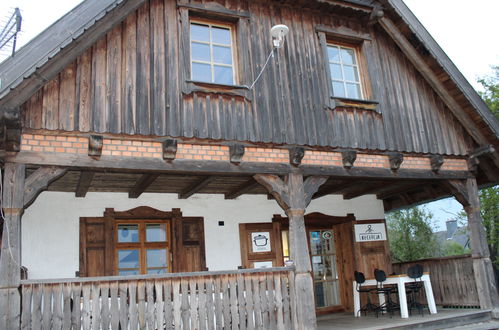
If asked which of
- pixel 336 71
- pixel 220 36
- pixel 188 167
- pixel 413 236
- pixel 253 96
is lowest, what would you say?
pixel 413 236

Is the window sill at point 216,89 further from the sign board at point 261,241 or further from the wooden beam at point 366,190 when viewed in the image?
the wooden beam at point 366,190

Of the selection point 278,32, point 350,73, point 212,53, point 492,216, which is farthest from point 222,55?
point 492,216

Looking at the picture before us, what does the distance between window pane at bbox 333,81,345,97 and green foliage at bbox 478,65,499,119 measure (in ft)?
30.1

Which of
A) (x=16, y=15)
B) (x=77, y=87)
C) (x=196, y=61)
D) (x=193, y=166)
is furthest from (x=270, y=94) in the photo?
(x=16, y=15)

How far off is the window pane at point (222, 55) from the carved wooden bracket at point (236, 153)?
166 cm

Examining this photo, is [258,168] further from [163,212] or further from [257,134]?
[163,212]

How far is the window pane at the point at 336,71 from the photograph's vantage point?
8938 millimetres

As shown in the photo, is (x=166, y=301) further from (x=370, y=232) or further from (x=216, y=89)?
(x=370, y=232)

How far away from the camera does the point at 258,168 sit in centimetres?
737

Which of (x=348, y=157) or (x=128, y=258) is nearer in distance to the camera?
(x=348, y=157)

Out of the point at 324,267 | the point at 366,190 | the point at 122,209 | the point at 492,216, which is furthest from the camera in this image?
the point at 492,216

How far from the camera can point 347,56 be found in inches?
368

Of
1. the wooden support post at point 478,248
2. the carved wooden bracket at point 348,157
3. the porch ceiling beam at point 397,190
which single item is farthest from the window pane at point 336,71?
the wooden support post at point 478,248

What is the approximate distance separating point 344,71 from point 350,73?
15 cm
